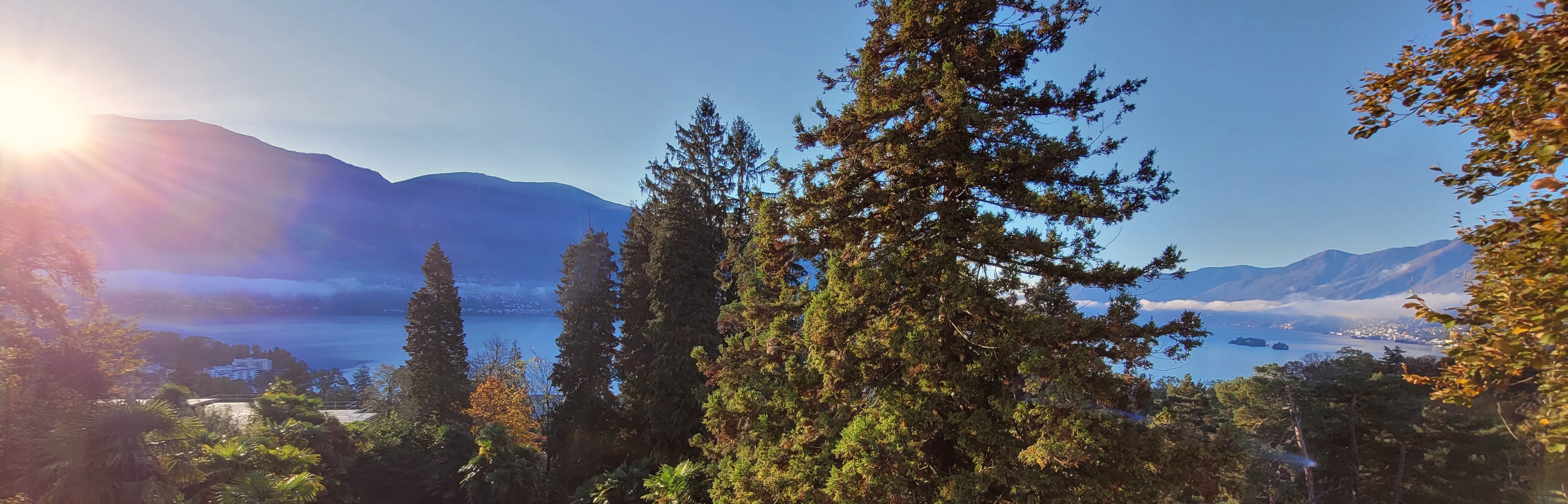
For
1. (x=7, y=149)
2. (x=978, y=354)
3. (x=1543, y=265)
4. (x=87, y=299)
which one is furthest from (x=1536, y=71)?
(x=7, y=149)

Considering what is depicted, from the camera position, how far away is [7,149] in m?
10.9

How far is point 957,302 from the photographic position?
18.1ft

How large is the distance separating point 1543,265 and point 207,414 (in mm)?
26196

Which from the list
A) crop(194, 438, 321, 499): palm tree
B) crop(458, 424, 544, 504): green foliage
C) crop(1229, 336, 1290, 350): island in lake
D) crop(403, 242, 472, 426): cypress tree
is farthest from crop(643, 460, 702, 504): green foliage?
crop(1229, 336, 1290, 350): island in lake

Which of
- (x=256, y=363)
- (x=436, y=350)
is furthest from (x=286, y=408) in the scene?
(x=256, y=363)

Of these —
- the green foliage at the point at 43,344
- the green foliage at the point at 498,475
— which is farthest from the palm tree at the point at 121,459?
the green foliage at the point at 498,475

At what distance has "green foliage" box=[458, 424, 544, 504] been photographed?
14.5 m

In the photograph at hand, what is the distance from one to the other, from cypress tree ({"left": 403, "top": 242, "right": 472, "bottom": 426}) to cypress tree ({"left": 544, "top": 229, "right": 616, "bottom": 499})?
425 centimetres

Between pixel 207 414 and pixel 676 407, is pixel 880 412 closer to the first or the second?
pixel 676 407

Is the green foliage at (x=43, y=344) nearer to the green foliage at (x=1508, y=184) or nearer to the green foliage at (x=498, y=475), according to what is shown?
the green foliage at (x=498, y=475)

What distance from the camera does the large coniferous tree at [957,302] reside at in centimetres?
515

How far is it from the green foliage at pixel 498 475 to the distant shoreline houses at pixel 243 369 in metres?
51.2

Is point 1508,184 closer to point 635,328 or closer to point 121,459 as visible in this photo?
point 121,459

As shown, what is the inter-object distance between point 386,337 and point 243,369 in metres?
88.0
